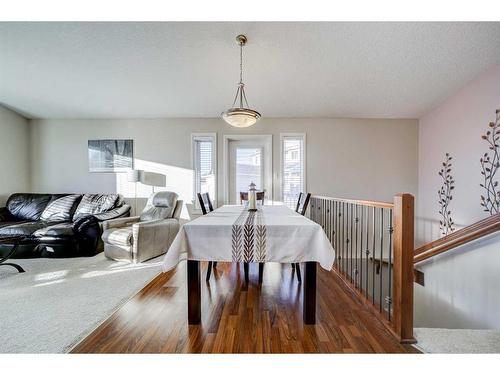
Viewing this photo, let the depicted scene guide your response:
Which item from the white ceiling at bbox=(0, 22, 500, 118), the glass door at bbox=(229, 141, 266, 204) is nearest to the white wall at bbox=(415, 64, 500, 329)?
the white ceiling at bbox=(0, 22, 500, 118)

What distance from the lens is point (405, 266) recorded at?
4.55 ft

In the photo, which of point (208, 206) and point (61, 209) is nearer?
point (208, 206)

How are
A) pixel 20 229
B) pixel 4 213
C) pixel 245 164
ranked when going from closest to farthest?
1. pixel 20 229
2. pixel 4 213
3. pixel 245 164

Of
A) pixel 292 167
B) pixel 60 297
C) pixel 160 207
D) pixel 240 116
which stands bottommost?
pixel 60 297

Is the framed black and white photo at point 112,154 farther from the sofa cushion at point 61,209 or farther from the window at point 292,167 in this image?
the window at point 292,167

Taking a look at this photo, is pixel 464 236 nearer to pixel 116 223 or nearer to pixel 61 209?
pixel 116 223

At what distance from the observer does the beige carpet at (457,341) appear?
1.33 meters

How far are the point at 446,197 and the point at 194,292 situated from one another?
167 inches

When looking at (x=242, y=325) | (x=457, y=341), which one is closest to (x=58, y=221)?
(x=242, y=325)
